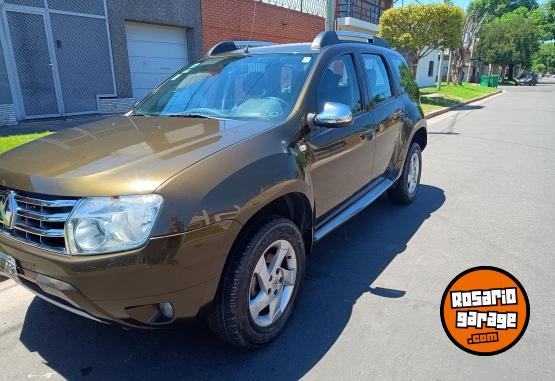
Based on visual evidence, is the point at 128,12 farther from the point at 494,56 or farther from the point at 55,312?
the point at 494,56

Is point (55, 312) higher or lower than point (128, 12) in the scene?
lower

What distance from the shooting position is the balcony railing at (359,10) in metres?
21.5

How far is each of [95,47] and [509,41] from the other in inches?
2244

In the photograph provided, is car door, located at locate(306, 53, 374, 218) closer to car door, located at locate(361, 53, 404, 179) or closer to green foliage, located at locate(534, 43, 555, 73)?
car door, located at locate(361, 53, 404, 179)

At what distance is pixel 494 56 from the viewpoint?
174 ft

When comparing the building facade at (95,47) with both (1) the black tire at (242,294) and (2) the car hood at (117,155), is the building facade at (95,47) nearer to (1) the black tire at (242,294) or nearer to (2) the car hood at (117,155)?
(2) the car hood at (117,155)

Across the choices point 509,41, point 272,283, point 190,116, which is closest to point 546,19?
point 509,41

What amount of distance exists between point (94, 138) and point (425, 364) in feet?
8.03

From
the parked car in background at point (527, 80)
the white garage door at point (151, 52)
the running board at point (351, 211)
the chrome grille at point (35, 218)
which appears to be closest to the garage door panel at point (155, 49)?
the white garage door at point (151, 52)

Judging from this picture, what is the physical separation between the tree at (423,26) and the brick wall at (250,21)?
362 cm

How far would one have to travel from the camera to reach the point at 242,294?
86.8 inches

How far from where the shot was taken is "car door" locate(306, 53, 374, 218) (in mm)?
2947

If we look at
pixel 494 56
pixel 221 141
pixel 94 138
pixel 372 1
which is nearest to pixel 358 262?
pixel 221 141

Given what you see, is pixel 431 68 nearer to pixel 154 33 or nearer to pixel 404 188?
pixel 154 33
